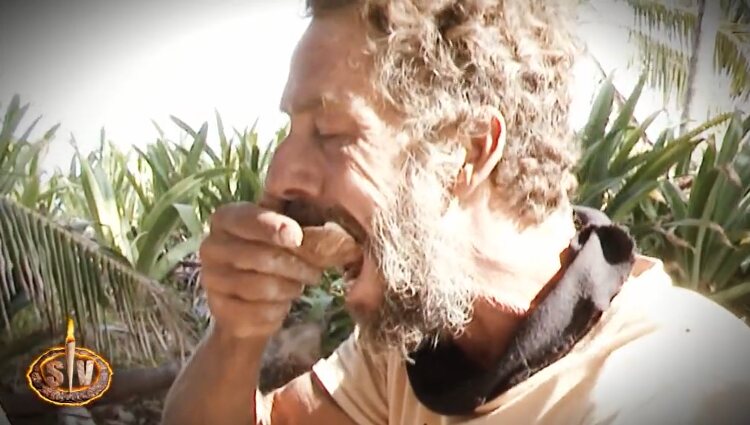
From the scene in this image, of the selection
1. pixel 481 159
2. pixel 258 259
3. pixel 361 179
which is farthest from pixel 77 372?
pixel 481 159

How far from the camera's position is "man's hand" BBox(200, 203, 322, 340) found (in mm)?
893

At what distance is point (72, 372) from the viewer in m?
0.99

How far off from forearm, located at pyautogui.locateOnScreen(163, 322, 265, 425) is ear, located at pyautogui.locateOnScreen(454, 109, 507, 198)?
0.25 m

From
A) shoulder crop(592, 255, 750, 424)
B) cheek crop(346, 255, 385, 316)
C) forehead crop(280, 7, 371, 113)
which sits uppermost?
forehead crop(280, 7, 371, 113)

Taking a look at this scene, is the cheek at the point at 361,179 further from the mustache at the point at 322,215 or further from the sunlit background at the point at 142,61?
the sunlit background at the point at 142,61

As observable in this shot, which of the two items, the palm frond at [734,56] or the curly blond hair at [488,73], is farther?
the palm frond at [734,56]

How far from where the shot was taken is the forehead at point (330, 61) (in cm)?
90

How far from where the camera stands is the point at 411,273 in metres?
0.93

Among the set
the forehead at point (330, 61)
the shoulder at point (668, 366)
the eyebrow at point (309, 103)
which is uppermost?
the forehead at point (330, 61)

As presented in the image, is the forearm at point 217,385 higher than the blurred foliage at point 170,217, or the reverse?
the blurred foliage at point 170,217

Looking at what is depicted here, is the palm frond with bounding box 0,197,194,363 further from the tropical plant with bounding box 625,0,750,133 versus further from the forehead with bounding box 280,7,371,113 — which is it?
the tropical plant with bounding box 625,0,750,133

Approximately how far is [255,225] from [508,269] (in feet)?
0.81

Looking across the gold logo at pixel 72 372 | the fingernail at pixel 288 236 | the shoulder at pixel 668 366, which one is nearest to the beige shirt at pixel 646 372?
the shoulder at pixel 668 366

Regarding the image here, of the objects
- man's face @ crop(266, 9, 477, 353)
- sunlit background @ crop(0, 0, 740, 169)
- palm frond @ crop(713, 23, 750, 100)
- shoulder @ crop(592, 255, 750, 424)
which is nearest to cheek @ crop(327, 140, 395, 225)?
man's face @ crop(266, 9, 477, 353)
